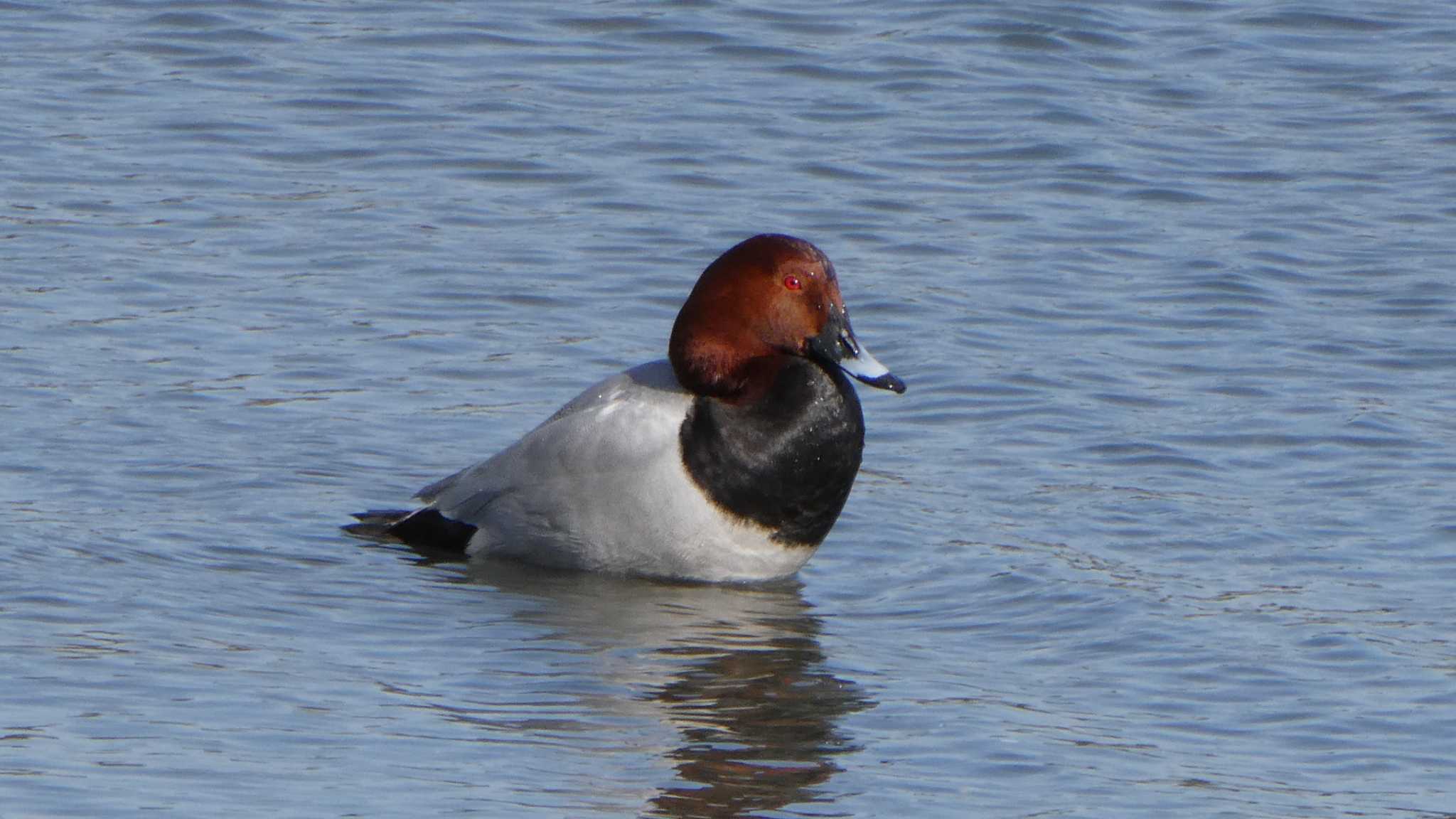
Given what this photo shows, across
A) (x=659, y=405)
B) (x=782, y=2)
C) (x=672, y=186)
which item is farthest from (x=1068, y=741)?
(x=782, y=2)

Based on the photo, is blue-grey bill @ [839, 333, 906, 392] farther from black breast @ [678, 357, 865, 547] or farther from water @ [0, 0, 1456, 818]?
water @ [0, 0, 1456, 818]

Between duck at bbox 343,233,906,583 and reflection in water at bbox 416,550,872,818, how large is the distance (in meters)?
0.12

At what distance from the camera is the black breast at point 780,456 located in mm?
6707

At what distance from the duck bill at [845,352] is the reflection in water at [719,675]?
620 mm

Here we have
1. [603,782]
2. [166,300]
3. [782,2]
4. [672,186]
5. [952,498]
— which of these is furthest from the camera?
[782,2]

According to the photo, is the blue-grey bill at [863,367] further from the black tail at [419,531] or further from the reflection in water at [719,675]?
the black tail at [419,531]

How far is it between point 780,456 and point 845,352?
0.43 metres

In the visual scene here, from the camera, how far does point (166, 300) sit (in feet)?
29.9

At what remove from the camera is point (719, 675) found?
19.7ft

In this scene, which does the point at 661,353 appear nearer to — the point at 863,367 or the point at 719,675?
the point at 863,367

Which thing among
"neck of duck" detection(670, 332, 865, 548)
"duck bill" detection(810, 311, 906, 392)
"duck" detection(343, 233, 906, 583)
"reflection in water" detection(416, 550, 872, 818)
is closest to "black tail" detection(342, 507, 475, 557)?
"duck" detection(343, 233, 906, 583)

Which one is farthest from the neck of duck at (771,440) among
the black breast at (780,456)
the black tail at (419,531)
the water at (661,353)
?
the black tail at (419,531)

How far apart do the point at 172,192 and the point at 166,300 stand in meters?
1.46

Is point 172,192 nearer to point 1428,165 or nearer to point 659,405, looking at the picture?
point 659,405
